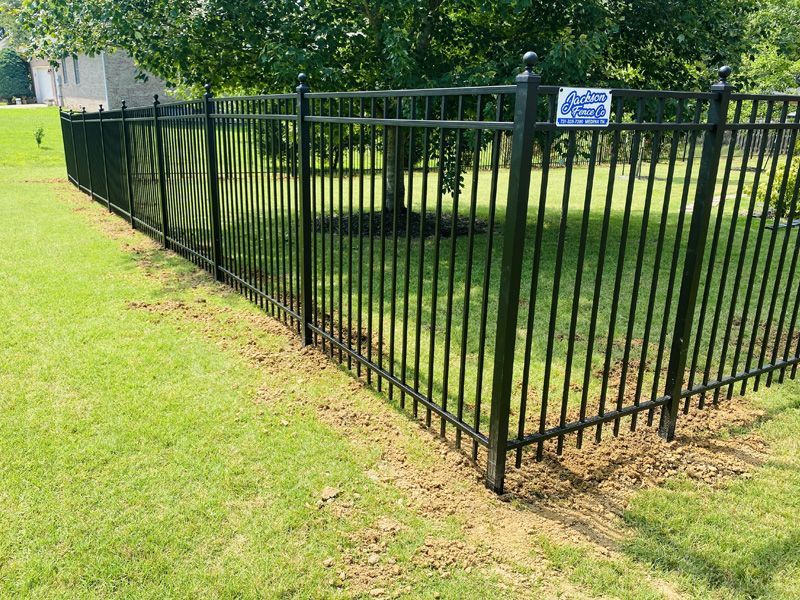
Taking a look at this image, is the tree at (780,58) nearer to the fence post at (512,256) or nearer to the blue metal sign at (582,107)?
the blue metal sign at (582,107)

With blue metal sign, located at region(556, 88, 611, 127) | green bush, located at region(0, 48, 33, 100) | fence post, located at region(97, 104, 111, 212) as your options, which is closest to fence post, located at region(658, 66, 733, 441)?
blue metal sign, located at region(556, 88, 611, 127)

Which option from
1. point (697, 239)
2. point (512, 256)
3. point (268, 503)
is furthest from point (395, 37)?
point (268, 503)

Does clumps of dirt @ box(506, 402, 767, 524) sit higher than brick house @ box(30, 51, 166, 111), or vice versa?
brick house @ box(30, 51, 166, 111)

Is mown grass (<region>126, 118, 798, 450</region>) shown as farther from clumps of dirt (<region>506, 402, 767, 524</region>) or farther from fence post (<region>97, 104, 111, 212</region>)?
fence post (<region>97, 104, 111, 212</region>)

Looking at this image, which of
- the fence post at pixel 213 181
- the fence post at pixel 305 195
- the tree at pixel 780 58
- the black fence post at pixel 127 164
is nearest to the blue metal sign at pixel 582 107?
the fence post at pixel 305 195

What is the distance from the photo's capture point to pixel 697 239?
3.57 meters

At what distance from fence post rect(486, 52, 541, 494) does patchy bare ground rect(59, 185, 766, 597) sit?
247 millimetres

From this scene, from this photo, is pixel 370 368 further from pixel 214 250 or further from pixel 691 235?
Answer: pixel 214 250

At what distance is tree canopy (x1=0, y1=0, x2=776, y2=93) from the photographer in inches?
326

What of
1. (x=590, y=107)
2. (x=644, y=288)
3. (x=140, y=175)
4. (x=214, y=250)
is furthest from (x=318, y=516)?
(x=140, y=175)

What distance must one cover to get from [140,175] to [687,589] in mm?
9121

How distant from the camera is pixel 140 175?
943 centimetres

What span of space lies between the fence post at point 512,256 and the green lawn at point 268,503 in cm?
32

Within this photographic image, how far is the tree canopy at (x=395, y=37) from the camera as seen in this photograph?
828cm
